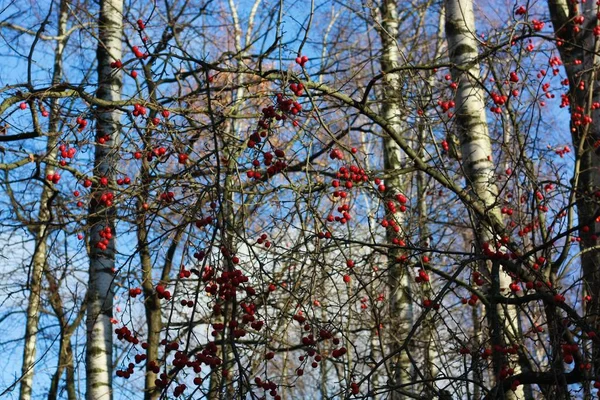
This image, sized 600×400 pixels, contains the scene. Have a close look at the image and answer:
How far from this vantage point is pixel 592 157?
4.68m

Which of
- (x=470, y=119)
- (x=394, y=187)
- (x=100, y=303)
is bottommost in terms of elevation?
(x=100, y=303)

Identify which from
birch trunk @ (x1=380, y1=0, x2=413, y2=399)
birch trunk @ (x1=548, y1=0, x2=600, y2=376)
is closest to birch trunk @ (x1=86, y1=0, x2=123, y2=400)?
birch trunk @ (x1=380, y1=0, x2=413, y2=399)

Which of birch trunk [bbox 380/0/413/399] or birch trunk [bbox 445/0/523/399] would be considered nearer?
birch trunk [bbox 445/0/523/399]

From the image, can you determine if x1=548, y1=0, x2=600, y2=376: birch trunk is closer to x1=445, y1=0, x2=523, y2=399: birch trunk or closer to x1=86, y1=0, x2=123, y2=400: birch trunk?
x1=445, y1=0, x2=523, y2=399: birch trunk

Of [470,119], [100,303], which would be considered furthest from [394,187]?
[100,303]

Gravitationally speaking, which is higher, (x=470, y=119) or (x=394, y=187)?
(x=394, y=187)

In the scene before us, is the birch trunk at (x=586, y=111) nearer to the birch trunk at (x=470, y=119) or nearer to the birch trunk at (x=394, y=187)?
the birch trunk at (x=470, y=119)

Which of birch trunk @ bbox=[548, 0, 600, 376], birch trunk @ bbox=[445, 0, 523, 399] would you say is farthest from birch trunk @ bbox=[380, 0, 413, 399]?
birch trunk @ bbox=[548, 0, 600, 376]

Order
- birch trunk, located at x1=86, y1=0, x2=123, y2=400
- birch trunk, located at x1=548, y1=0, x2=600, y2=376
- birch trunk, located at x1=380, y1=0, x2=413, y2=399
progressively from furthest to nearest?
birch trunk, located at x1=380, y1=0, x2=413, y2=399
birch trunk, located at x1=86, y1=0, x2=123, y2=400
birch trunk, located at x1=548, y1=0, x2=600, y2=376

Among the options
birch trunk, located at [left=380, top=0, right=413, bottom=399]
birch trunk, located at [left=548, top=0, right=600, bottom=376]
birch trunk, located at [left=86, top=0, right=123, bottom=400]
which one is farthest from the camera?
birch trunk, located at [left=380, top=0, right=413, bottom=399]

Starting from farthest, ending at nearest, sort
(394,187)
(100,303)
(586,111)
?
1. (394,187)
2. (100,303)
3. (586,111)

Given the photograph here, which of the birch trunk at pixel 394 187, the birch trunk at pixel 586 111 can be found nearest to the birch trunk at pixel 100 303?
the birch trunk at pixel 394 187

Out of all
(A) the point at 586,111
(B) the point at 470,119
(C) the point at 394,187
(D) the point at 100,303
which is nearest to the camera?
(B) the point at 470,119

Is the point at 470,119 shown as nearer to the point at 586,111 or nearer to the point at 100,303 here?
the point at 586,111
